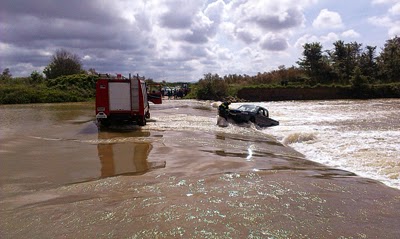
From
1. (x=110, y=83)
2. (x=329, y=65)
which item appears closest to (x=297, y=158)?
(x=110, y=83)

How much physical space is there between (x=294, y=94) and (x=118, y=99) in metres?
43.0

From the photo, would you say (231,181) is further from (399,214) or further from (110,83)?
(110,83)

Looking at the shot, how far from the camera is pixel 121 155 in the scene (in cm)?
998

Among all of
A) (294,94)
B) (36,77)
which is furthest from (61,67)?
(294,94)

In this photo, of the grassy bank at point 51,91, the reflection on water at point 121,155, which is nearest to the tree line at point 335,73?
the grassy bank at point 51,91

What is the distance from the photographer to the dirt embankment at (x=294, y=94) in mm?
53750

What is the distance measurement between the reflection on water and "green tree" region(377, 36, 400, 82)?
5656 centimetres

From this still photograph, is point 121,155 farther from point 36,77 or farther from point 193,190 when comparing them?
point 36,77

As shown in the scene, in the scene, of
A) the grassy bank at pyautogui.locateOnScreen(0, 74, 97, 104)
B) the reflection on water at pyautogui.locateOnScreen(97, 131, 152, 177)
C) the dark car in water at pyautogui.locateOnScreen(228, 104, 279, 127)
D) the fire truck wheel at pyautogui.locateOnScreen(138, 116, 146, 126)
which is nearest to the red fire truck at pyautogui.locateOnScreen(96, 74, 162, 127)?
the fire truck wheel at pyautogui.locateOnScreen(138, 116, 146, 126)

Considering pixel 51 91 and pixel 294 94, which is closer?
pixel 51 91

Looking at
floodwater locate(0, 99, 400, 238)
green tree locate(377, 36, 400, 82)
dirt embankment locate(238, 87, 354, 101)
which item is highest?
green tree locate(377, 36, 400, 82)

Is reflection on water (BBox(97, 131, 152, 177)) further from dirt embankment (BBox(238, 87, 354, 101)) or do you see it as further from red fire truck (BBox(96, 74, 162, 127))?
dirt embankment (BBox(238, 87, 354, 101))

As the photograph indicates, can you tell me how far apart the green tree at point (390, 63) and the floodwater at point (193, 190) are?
174 feet

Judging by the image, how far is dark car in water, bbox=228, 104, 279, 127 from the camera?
1903 centimetres
